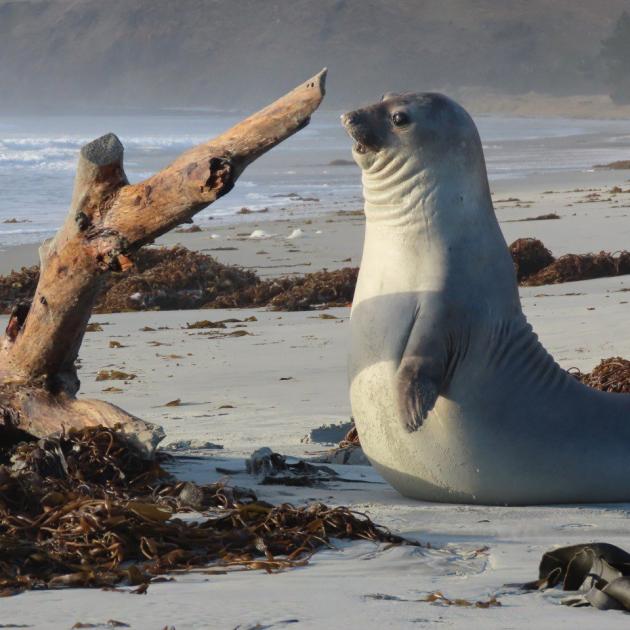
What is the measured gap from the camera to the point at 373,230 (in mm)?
4836

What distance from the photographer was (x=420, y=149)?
480cm

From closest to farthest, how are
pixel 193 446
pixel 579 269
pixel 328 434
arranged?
pixel 193 446, pixel 328 434, pixel 579 269

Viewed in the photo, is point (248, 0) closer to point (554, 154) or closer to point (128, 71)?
point (128, 71)

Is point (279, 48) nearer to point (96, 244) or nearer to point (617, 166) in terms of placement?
point (617, 166)

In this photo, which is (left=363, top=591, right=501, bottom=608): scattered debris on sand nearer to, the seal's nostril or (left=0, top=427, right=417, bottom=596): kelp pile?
(left=0, top=427, right=417, bottom=596): kelp pile

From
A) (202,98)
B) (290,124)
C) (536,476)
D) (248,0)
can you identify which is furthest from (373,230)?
(248,0)

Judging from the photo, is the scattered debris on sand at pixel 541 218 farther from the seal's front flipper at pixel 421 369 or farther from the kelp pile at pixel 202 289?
the seal's front flipper at pixel 421 369

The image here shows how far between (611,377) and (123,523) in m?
3.02

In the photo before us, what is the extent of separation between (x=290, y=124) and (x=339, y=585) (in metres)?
1.52

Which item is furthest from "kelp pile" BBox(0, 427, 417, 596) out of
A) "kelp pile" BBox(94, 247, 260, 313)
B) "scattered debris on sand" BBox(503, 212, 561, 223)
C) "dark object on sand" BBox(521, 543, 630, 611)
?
"scattered debris on sand" BBox(503, 212, 561, 223)

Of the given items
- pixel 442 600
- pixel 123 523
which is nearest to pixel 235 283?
pixel 123 523

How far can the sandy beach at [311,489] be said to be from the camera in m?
3.12

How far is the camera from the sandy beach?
3125 mm

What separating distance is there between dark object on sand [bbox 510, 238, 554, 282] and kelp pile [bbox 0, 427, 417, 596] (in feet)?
25.2
